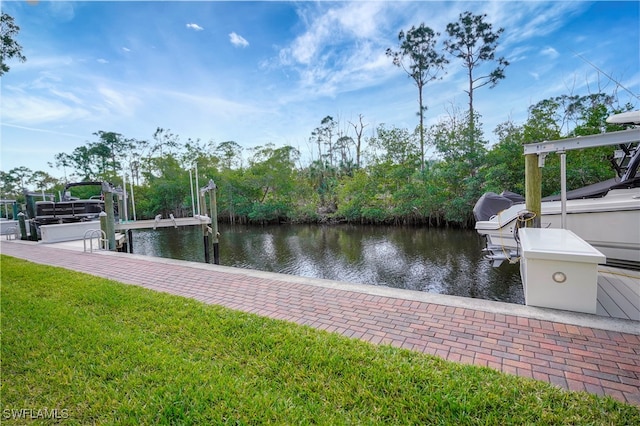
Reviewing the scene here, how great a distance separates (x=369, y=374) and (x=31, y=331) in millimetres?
3217

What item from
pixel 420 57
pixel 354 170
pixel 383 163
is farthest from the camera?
pixel 354 170

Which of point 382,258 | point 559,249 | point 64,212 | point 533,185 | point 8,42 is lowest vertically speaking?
point 382,258

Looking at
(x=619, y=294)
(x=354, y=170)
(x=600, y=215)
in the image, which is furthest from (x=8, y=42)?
(x=354, y=170)

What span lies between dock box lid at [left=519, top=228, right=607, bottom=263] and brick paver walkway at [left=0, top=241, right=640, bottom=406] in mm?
601

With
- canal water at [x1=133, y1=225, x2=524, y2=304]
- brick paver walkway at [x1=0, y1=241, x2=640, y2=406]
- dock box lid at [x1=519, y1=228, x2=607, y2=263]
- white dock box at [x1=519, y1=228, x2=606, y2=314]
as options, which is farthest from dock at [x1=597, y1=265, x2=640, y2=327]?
canal water at [x1=133, y1=225, x2=524, y2=304]

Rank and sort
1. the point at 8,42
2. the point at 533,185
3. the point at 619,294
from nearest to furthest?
the point at 619,294 < the point at 533,185 < the point at 8,42

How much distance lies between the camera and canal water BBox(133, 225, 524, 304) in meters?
7.16

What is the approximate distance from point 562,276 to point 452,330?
1264 millimetres

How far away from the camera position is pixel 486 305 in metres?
3.14

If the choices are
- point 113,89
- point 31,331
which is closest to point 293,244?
point 113,89

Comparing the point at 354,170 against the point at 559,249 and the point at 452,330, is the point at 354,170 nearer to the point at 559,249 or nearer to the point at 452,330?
the point at 559,249

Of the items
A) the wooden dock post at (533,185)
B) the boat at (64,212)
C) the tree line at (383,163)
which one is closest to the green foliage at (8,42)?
the tree line at (383,163)

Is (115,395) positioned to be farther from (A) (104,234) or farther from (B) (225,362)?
(A) (104,234)

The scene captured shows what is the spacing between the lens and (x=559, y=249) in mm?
2893
